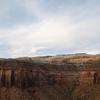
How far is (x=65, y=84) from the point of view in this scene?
10906cm

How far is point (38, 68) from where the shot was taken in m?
107

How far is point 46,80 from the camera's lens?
10581 cm

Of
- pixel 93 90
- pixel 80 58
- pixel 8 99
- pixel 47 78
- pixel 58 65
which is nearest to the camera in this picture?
pixel 8 99

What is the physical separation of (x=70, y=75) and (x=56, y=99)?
58.5 ft

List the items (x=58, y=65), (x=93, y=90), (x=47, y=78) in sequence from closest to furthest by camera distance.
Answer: (x=93, y=90) → (x=47, y=78) → (x=58, y=65)

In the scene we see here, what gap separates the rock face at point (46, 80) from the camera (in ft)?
311

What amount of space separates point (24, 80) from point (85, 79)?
54.8 ft

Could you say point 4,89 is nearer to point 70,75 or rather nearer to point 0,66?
point 0,66

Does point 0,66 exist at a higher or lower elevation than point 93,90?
higher

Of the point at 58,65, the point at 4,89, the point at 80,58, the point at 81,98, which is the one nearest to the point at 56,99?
the point at 81,98

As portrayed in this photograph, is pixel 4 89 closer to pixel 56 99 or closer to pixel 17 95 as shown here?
pixel 17 95

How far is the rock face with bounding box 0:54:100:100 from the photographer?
311 feet

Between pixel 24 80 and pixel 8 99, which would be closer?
pixel 8 99

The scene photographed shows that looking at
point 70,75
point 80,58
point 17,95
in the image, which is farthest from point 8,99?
point 80,58
